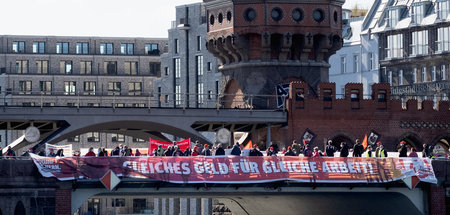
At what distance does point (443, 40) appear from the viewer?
110750 millimetres

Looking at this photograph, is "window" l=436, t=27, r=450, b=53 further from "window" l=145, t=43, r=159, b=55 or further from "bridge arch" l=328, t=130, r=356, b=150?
"window" l=145, t=43, r=159, b=55

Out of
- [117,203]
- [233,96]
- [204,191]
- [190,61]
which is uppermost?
[190,61]

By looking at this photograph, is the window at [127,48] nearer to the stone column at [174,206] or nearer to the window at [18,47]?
the window at [18,47]

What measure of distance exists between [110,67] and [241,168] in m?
105

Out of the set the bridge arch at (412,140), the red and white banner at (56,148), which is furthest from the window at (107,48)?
the red and white banner at (56,148)

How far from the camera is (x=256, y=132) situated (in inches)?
3199

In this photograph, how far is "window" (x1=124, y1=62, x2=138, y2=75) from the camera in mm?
165000

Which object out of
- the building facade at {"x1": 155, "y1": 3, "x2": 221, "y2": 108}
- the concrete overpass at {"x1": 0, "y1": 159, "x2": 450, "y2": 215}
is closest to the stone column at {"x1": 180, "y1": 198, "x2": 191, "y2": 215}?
the building facade at {"x1": 155, "y1": 3, "x2": 221, "y2": 108}

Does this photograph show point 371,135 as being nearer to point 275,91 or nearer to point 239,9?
point 275,91

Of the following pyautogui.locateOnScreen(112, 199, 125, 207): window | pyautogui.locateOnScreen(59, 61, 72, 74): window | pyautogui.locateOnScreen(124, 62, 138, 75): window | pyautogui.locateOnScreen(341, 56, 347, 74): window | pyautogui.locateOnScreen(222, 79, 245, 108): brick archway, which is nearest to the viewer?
pyautogui.locateOnScreen(222, 79, 245, 108): brick archway

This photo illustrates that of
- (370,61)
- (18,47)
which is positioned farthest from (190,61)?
(18,47)

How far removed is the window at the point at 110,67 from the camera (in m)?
164

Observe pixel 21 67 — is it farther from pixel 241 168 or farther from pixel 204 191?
pixel 241 168

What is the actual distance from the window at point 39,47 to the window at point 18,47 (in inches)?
60.8
